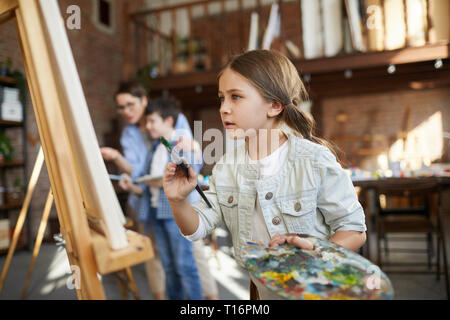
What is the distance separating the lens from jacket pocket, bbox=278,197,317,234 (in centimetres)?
79

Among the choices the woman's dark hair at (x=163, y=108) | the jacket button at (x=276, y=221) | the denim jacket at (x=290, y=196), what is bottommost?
the jacket button at (x=276, y=221)

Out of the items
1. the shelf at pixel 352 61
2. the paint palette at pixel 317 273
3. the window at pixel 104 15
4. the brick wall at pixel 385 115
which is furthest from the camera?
the brick wall at pixel 385 115

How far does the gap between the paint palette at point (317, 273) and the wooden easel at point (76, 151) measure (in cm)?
19

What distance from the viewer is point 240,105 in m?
0.79

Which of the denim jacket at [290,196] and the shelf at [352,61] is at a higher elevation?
the shelf at [352,61]

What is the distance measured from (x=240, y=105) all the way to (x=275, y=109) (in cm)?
10

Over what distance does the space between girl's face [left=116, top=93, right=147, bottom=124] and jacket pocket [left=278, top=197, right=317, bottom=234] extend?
1.30 m

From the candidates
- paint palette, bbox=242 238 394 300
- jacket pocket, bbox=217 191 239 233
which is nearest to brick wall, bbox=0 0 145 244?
jacket pocket, bbox=217 191 239 233

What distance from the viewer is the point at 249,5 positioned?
6.38 m

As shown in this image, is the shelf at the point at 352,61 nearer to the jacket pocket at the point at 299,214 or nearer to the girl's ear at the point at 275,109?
the girl's ear at the point at 275,109

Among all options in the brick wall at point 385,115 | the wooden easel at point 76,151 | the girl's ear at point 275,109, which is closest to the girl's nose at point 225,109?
the girl's ear at point 275,109

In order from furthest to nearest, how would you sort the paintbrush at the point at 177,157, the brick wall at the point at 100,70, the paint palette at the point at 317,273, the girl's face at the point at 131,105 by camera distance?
the brick wall at the point at 100,70 → the girl's face at the point at 131,105 → the paintbrush at the point at 177,157 → the paint palette at the point at 317,273

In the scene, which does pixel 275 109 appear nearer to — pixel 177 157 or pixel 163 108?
pixel 177 157

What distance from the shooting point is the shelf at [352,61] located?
3.63 metres
